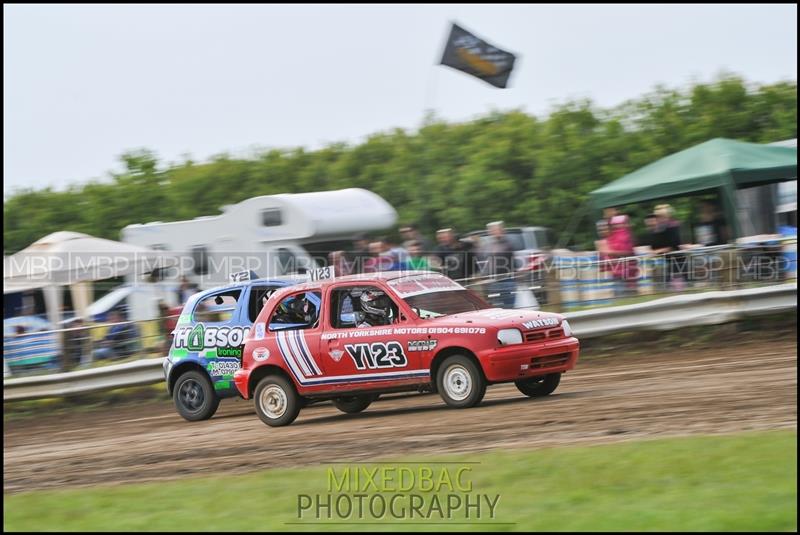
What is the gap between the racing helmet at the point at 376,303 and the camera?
1204 cm

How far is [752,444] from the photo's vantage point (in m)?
8.12

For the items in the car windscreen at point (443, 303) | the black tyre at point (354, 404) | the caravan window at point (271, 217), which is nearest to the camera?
the car windscreen at point (443, 303)

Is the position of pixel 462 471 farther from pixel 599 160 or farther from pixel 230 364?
pixel 599 160

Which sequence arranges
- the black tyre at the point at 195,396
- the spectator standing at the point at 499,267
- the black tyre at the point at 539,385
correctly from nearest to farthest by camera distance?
the black tyre at the point at 539,385 < the black tyre at the point at 195,396 < the spectator standing at the point at 499,267

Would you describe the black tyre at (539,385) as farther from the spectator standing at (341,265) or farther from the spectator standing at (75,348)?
the spectator standing at (75,348)

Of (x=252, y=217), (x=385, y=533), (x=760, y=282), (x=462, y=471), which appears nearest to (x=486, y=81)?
(x=252, y=217)

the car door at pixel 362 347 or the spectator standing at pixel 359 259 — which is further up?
the spectator standing at pixel 359 259

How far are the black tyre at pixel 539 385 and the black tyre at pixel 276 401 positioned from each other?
2.50 m

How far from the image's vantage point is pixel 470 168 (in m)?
31.0

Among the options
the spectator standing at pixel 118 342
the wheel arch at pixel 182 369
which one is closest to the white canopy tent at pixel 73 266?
the spectator standing at pixel 118 342

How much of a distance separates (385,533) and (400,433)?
395 cm

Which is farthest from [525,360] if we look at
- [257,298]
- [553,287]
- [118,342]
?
[118,342]

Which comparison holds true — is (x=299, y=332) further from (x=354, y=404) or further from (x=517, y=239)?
(x=517, y=239)

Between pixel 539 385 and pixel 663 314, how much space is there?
4.21m
